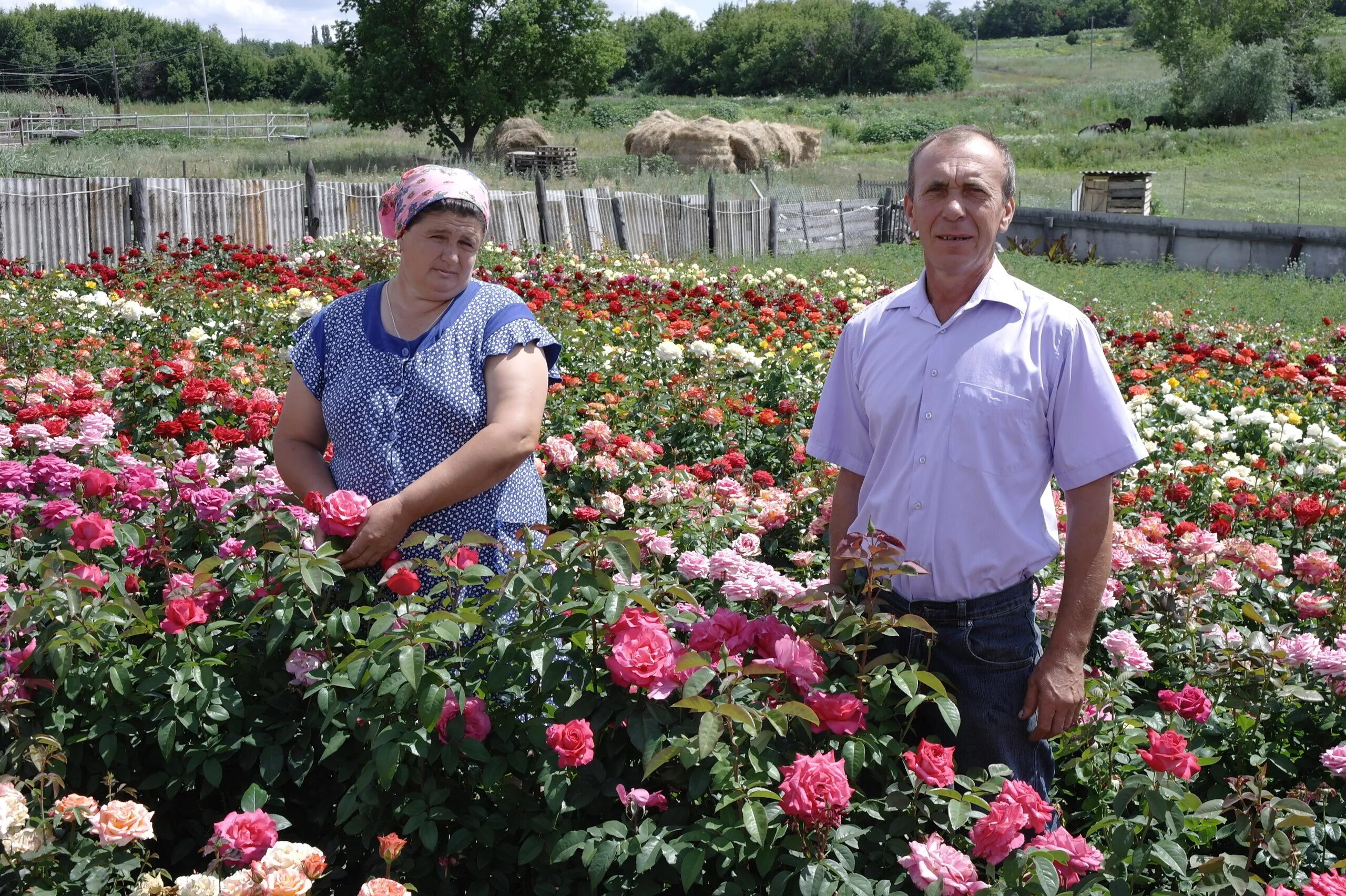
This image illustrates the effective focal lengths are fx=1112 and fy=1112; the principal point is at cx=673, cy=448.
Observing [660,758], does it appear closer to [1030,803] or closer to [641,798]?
[641,798]

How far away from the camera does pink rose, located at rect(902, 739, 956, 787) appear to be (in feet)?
5.52

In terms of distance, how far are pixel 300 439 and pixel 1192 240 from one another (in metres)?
19.7

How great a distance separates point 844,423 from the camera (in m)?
2.32

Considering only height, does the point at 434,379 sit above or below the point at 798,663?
above

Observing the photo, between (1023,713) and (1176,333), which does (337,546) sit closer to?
(1023,713)

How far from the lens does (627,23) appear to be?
103m

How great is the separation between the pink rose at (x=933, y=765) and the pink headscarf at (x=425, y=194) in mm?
1332

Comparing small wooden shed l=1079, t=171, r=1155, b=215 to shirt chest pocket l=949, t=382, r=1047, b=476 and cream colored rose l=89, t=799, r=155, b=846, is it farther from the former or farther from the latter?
cream colored rose l=89, t=799, r=155, b=846

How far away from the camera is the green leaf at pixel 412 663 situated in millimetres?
1698

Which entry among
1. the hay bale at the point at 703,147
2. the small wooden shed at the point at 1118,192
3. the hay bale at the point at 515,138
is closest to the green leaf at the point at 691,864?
the small wooden shed at the point at 1118,192

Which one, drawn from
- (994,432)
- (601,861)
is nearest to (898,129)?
(994,432)

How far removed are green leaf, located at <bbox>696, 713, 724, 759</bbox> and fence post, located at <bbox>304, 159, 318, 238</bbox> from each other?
43.4 ft

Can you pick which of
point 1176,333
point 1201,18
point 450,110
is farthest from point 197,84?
point 1176,333

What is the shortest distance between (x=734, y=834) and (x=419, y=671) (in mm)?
542
